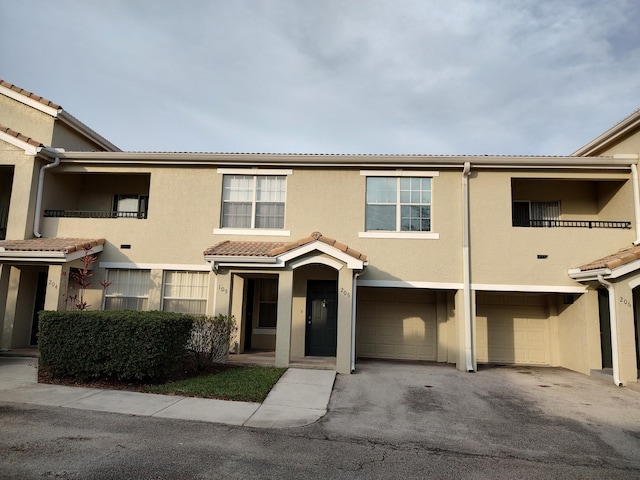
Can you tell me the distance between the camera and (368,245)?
12617 mm

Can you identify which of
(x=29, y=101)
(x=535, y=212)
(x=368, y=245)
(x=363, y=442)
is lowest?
(x=363, y=442)

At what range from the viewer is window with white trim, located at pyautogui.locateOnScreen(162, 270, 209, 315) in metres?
12.9

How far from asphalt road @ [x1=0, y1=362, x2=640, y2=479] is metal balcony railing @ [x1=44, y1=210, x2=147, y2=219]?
7641mm

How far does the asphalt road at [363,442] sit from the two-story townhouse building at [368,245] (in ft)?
12.1

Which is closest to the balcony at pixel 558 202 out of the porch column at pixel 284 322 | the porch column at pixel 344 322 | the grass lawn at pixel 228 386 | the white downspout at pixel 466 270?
the white downspout at pixel 466 270

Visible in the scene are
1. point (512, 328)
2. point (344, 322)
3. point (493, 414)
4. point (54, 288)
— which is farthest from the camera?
point (512, 328)

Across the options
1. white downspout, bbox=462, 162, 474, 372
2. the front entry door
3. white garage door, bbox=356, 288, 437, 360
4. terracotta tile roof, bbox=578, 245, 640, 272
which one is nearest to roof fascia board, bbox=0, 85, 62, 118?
the front entry door

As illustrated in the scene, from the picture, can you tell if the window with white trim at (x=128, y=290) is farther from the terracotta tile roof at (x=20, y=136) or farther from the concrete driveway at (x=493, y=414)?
the concrete driveway at (x=493, y=414)

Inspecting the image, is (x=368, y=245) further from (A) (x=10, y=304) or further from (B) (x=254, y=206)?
(A) (x=10, y=304)

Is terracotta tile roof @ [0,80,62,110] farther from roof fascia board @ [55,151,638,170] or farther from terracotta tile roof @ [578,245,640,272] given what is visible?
terracotta tile roof @ [578,245,640,272]

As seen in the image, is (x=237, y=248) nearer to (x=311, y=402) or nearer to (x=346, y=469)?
(x=311, y=402)

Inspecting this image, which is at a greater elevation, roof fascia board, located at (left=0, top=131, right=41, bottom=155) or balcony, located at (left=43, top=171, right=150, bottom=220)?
roof fascia board, located at (left=0, top=131, right=41, bottom=155)

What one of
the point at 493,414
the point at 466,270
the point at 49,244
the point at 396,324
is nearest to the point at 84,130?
the point at 49,244

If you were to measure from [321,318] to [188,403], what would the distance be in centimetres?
572
